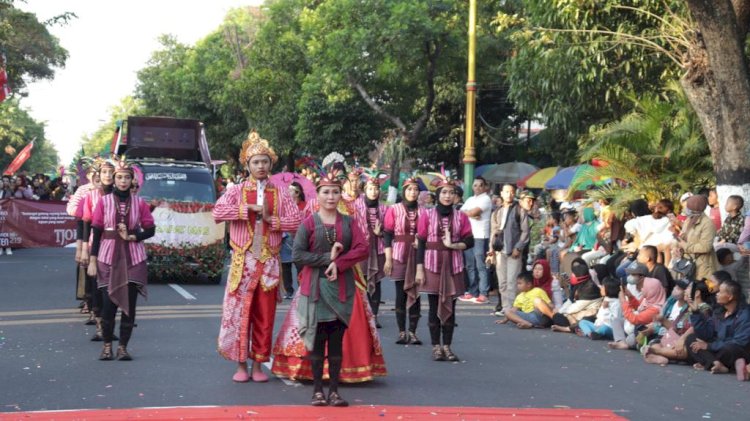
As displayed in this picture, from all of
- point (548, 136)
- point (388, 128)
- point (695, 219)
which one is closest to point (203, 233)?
point (695, 219)

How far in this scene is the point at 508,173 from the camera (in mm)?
37312

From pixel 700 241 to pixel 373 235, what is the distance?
12.5 feet

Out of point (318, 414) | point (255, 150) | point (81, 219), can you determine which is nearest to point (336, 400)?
point (318, 414)

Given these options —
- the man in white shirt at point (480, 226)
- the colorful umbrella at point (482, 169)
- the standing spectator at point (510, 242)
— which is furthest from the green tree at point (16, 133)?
the standing spectator at point (510, 242)

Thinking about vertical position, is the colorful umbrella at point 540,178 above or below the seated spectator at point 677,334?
above

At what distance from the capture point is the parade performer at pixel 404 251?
41.5 feet

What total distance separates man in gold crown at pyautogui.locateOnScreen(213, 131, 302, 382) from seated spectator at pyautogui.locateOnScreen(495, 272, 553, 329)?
5799 millimetres

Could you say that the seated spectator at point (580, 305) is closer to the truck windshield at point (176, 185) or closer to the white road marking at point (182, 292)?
the white road marking at point (182, 292)

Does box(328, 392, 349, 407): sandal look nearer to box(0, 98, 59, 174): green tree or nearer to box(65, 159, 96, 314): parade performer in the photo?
box(65, 159, 96, 314): parade performer

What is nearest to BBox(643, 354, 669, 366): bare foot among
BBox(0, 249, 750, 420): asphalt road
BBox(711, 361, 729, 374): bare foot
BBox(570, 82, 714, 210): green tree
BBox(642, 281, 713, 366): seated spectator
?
BBox(642, 281, 713, 366): seated spectator

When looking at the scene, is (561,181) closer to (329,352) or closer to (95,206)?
(95,206)

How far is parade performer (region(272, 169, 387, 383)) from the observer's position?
9.48m

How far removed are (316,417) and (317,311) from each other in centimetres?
90

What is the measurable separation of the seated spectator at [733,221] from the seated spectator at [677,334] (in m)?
1.88
